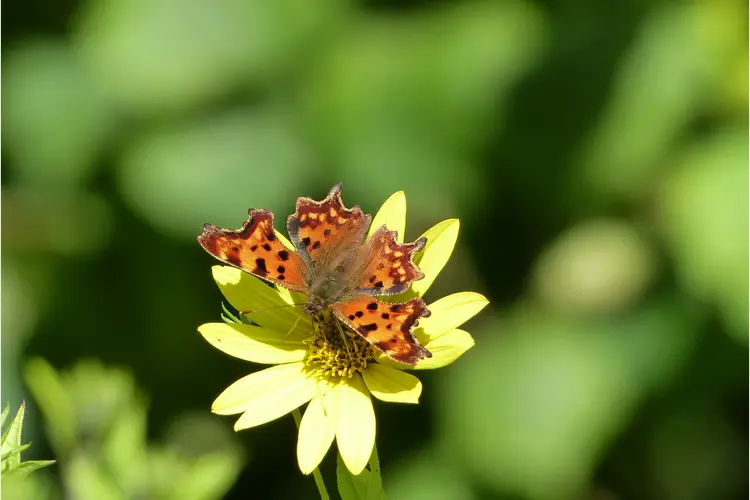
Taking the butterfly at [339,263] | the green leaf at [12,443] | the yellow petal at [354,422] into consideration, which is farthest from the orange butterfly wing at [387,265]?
the green leaf at [12,443]

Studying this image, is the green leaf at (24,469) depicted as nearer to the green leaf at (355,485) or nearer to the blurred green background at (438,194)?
the green leaf at (355,485)

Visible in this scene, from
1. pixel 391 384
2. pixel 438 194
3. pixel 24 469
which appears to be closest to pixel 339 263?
pixel 391 384

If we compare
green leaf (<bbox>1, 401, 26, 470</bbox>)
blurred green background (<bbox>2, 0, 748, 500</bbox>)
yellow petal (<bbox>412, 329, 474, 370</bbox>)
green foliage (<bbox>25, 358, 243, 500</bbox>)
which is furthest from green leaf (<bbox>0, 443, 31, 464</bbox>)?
blurred green background (<bbox>2, 0, 748, 500</bbox>)

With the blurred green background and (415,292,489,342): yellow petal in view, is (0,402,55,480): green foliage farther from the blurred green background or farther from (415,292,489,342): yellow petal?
the blurred green background

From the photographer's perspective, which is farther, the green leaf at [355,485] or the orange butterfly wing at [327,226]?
the orange butterfly wing at [327,226]

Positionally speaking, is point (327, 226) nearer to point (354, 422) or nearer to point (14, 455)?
point (354, 422)
